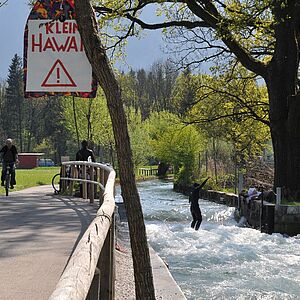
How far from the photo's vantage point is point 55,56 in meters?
5.98

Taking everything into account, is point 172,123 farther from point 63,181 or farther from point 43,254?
point 43,254

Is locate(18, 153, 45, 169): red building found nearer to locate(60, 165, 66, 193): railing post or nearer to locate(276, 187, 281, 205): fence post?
locate(60, 165, 66, 193): railing post

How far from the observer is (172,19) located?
24484 mm

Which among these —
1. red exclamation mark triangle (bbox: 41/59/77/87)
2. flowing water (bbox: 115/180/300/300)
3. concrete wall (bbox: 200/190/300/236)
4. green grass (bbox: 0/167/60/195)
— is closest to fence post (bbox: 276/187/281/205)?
concrete wall (bbox: 200/190/300/236)

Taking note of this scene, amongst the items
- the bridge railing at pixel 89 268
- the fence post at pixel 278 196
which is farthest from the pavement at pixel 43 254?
the fence post at pixel 278 196

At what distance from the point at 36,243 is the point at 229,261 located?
6.87 m

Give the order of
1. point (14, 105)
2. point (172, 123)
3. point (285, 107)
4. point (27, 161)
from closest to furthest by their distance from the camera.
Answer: point (285, 107), point (172, 123), point (27, 161), point (14, 105)

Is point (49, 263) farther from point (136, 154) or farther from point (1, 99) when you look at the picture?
point (1, 99)

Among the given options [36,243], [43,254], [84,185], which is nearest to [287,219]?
[84,185]

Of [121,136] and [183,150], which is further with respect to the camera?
[183,150]

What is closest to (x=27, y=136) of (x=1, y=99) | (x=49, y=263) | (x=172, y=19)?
(x=1, y=99)

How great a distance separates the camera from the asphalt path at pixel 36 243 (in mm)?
5915

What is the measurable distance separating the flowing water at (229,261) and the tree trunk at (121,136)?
15.6 feet

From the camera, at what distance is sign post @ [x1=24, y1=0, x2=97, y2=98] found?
19.9 ft
